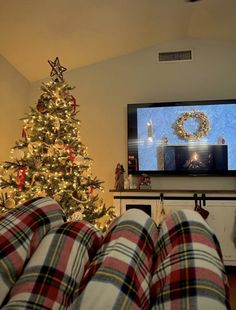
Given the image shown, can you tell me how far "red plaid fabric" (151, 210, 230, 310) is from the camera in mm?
407

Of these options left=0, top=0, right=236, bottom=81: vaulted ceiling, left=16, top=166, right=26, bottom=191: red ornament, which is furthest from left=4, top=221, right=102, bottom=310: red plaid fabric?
left=0, top=0, right=236, bottom=81: vaulted ceiling

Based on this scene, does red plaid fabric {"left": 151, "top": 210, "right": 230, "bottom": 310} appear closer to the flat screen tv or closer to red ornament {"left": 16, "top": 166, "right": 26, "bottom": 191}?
red ornament {"left": 16, "top": 166, "right": 26, "bottom": 191}

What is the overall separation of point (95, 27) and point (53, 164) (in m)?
1.75

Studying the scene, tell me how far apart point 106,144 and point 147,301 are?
354 centimetres

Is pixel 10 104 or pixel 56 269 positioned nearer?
pixel 56 269

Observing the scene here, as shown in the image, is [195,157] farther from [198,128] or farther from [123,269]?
[123,269]

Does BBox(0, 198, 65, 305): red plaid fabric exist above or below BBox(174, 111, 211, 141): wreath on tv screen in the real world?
below

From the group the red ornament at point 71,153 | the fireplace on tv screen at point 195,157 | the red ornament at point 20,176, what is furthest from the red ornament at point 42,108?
the fireplace on tv screen at point 195,157

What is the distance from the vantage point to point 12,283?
1.63 ft

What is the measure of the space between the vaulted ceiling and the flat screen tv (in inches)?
37.3

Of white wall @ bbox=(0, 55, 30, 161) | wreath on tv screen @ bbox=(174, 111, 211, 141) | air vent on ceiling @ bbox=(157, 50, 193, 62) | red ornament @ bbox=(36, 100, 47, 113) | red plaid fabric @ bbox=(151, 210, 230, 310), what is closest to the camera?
red plaid fabric @ bbox=(151, 210, 230, 310)

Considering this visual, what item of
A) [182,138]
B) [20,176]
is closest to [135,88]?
[182,138]

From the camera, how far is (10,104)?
361 cm

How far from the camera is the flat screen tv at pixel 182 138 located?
3484 millimetres
